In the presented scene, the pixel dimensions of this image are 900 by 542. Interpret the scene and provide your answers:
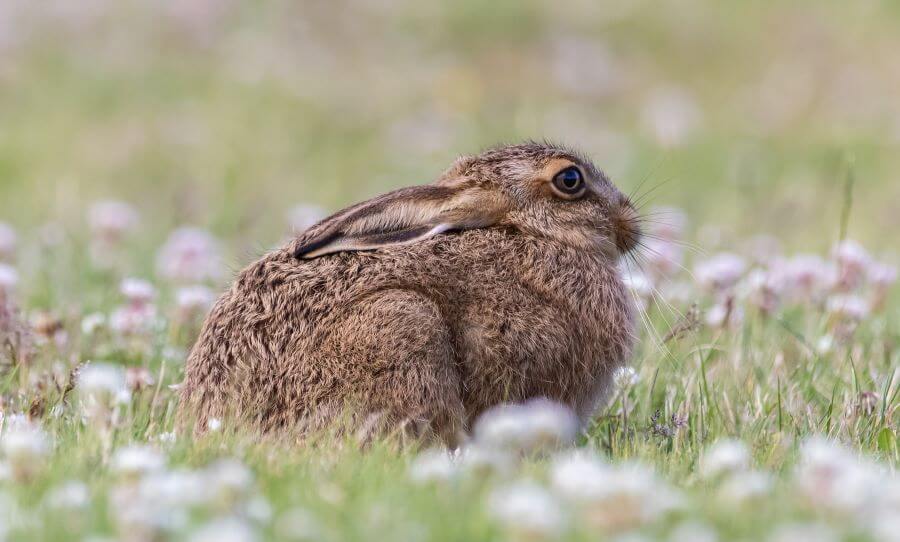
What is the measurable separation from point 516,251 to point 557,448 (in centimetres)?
94

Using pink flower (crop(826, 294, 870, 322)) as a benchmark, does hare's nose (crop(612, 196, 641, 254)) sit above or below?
above

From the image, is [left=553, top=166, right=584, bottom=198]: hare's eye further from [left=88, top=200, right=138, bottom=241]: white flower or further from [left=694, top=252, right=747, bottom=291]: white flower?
[left=88, top=200, right=138, bottom=241]: white flower

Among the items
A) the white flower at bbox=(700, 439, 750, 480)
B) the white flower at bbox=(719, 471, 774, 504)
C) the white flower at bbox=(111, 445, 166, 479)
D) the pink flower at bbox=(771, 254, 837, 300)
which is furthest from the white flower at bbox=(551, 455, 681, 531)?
the pink flower at bbox=(771, 254, 837, 300)

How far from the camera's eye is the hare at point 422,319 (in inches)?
173

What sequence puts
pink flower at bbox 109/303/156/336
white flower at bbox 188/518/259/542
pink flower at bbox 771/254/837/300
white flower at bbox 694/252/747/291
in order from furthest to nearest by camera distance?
pink flower at bbox 771/254/837/300 < white flower at bbox 694/252/747/291 < pink flower at bbox 109/303/156/336 < white flower at bbox 188/518/259/542

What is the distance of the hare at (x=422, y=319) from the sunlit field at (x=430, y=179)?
17 centimetres

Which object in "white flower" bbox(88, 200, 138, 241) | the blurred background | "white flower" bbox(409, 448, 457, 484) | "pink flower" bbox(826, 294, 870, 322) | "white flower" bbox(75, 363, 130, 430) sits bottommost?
"white flower" bbox(409, 448, 457, 484)

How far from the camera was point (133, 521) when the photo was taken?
8.91 ft

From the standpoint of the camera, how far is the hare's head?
15.6 feet

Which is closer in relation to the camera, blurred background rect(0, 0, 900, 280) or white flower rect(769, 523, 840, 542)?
white flower rect(769, 523, 840, 542)

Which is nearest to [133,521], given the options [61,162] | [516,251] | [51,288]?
[516,251]

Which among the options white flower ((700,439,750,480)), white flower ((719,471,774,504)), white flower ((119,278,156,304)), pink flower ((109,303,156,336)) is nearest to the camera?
white flower ((719,471,774,504))

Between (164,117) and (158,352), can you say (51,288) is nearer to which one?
(158,352)

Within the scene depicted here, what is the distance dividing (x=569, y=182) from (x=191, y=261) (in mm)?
2903
